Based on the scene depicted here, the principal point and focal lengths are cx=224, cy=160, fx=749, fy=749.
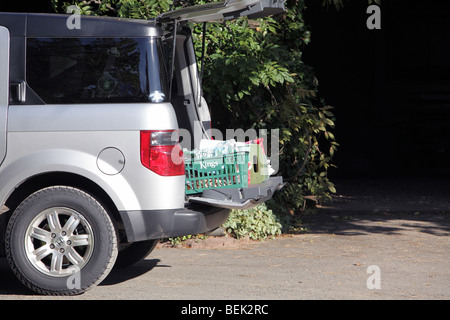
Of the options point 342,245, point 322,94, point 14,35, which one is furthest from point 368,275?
point 322,94

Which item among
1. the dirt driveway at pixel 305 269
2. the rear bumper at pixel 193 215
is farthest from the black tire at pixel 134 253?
the rear bumper at pixel 193 215

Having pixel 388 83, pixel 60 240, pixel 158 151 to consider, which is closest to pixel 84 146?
pixel 158 151

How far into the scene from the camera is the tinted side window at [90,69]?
5.73 metres

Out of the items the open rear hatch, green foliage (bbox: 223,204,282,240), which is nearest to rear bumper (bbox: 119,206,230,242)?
the open rear hatch

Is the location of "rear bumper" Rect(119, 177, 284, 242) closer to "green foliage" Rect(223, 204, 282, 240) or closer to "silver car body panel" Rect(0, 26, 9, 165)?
"silver car body panel" Rect(0, 26, 9, 165)

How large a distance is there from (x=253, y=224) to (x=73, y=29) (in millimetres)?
3673

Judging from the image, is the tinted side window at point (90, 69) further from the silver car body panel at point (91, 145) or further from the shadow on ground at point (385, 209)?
the shadow on ground at point (385, 209)

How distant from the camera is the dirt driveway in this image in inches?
236

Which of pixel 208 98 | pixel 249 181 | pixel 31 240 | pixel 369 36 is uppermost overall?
pixel 369 36

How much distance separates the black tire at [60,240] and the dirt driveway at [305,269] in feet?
0.53

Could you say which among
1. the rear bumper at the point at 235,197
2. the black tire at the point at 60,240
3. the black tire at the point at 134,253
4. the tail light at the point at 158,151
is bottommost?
the black tire at the point at 134,253

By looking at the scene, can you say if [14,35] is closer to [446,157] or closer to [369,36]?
[369,36]

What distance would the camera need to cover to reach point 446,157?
49.2ft

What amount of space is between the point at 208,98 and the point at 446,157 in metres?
7.92
